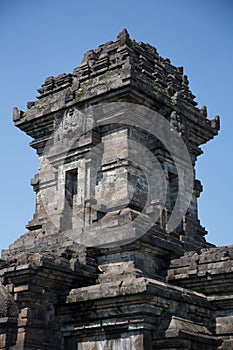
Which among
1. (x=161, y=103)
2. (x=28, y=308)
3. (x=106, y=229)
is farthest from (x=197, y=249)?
(x=28, y=308)

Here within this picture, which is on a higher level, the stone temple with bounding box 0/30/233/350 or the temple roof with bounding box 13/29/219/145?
the temple roof with bounding box 13/29/219/145

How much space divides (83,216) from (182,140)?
13.4 feet

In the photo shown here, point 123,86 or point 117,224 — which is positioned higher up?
point 123,86

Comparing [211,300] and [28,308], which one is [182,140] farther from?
[28,308]

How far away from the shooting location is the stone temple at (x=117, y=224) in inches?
480

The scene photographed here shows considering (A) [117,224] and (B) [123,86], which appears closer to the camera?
(A) [117,224]

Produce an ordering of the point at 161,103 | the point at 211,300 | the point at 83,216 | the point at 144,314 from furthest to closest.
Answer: the point at 161,103 < the point at 83,216 < the point at 211,300 < the point at 144,314

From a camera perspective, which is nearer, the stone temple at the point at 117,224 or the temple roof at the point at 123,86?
the stone temple at the point at 117,224

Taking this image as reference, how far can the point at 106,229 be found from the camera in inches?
551

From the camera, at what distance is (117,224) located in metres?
13.9

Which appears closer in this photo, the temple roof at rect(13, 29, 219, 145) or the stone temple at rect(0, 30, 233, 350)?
the stone temple at rect(0, 30, 233, 350)

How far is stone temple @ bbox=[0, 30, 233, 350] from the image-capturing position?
12.2 metres

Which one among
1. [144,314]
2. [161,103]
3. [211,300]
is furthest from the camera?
[161,103]

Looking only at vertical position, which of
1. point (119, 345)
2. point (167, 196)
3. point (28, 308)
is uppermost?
point (167, 196)
